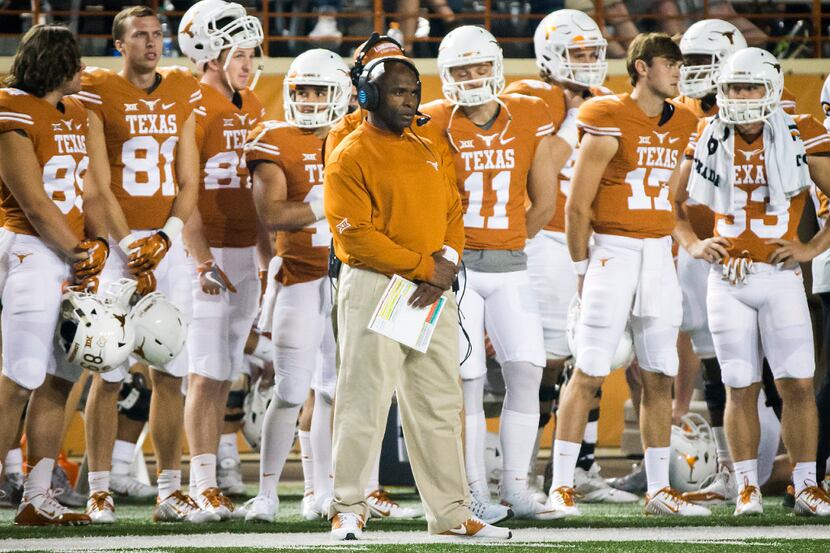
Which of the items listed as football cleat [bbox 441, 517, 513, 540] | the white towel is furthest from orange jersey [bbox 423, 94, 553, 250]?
football cleat [bbox 441, 517, 513, 540]

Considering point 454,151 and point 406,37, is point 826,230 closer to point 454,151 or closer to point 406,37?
point 454,151

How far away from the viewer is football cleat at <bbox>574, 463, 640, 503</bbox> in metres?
6.96

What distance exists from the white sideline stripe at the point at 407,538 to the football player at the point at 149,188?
0.59 metres

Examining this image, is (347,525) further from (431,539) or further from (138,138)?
(138,138)

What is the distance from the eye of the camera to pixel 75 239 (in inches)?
221

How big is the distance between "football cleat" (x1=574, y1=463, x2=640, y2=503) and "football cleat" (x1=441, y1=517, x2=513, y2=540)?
2.01 m

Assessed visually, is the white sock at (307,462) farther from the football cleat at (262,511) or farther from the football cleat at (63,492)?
the football cleat at (63,492)

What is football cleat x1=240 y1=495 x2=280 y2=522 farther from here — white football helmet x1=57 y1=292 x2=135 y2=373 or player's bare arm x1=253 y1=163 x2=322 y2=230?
player's bare arm x1=253 y1=163 x2=322 y2=230

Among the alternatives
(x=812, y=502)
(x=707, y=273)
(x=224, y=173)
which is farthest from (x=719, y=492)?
(x=224, y=173)

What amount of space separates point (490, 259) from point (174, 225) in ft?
4.26

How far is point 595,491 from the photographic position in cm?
704

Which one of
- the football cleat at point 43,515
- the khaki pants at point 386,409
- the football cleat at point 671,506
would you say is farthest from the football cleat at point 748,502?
the football cleat at point 43,515

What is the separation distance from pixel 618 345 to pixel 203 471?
190 centimetres

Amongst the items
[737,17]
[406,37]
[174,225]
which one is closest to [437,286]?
[174,225]
